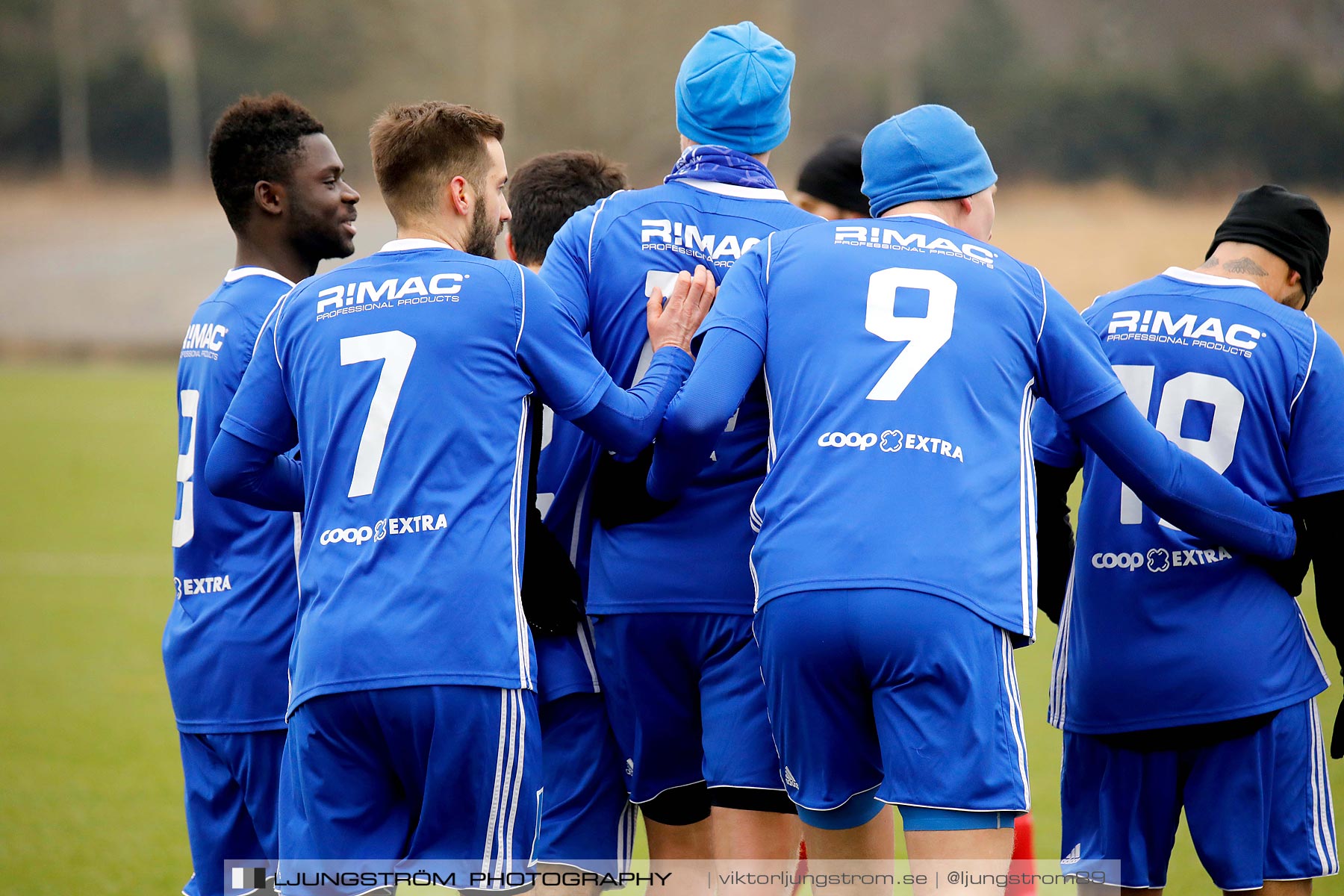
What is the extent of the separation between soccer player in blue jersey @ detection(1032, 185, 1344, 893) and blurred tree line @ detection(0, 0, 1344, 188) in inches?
1185

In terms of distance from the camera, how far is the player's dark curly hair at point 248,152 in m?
4.14

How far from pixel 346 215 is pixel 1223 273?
2611mm

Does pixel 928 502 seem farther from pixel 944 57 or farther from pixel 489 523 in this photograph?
pixel 944 57

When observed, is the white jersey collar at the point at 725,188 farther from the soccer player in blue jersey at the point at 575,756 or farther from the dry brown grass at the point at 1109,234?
the dry brown grass at the point at 1109,234

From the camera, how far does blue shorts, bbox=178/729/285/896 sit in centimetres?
380

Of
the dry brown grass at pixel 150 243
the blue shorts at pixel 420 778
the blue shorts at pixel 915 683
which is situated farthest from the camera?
the dry brown grass at pixel 150 243

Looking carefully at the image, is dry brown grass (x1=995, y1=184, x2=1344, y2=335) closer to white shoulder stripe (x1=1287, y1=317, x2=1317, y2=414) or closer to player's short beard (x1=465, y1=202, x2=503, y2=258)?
white shoulder stripe (x1=1287, y1=317, x2=1317, y2=414)

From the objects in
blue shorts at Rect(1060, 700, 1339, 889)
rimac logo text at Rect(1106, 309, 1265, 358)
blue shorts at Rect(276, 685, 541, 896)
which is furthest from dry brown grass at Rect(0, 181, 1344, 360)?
blue shorts at Rect(276, 685, 541, 896)

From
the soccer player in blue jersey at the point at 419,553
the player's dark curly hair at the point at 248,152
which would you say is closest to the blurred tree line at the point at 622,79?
the player's dark curly hair at the point at 248,152

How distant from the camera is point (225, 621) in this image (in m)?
3.81

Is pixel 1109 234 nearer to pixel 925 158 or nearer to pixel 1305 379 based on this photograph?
pixel 1305 379

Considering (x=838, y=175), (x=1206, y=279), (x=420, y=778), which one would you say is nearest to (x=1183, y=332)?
(x=1206, y=279)

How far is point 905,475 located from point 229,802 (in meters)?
2.18

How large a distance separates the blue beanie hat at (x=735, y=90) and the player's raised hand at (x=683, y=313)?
456 millimetres
